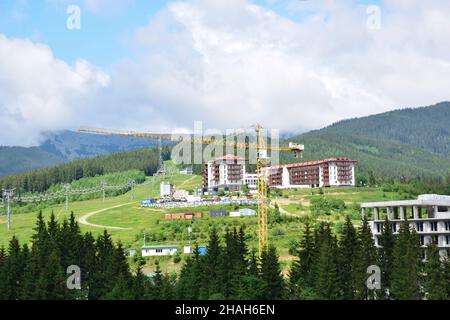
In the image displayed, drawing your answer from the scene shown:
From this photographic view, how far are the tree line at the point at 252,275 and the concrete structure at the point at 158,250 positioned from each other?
35.6 m

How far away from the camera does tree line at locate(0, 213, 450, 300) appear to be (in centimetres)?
6825

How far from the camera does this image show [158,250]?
11944 centimetres

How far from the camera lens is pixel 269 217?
462ft

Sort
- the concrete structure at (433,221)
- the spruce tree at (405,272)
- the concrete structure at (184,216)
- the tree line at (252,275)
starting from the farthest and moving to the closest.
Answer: the concrete structure at (184,216)
the concrete structure at (433,221)
the tree line at (252,275)
the spruce tree at (405,272)

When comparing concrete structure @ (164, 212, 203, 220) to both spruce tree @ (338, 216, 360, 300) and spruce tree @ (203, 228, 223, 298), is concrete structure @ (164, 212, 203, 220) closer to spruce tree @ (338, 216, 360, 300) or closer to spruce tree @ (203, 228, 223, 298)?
spruce tree @ (203, 228, 223, 298)

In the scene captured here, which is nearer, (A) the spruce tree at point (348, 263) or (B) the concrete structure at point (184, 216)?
(A) the spruce tree at point (348, 263)

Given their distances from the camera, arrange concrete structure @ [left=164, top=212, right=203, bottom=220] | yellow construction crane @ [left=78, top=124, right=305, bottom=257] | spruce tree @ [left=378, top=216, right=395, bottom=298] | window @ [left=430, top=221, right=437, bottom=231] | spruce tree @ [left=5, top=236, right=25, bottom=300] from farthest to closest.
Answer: concrete structure @ [left=164, top=212, right=203, bottom=220] < yellow construction crane @ [left=78, top=124, right=305, bottom=257] < window @ [left=430, top=221, right=437, bottom=231] < spruce tree @ [left=5, top=236, right=25, bottom=300] < spruce tree @ [left=378, top=216, right=395, bottom=298]

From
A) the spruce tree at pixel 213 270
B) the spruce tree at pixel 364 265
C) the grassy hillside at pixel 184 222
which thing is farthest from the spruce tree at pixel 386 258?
the grassy hillside at pixel 184 222

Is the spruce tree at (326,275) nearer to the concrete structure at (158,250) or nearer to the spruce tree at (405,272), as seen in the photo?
the spruce tree at (405,272)

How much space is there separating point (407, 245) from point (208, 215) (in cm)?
8392

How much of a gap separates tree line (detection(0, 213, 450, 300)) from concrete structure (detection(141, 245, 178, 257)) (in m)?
35.6

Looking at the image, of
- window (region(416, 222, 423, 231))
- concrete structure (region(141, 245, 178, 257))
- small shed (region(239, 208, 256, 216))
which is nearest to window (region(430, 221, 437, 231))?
window (region(416, 222, 423, 231))

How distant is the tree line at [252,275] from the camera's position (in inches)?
2687

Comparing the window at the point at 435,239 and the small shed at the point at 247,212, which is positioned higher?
the small shed at the point at 247,212
